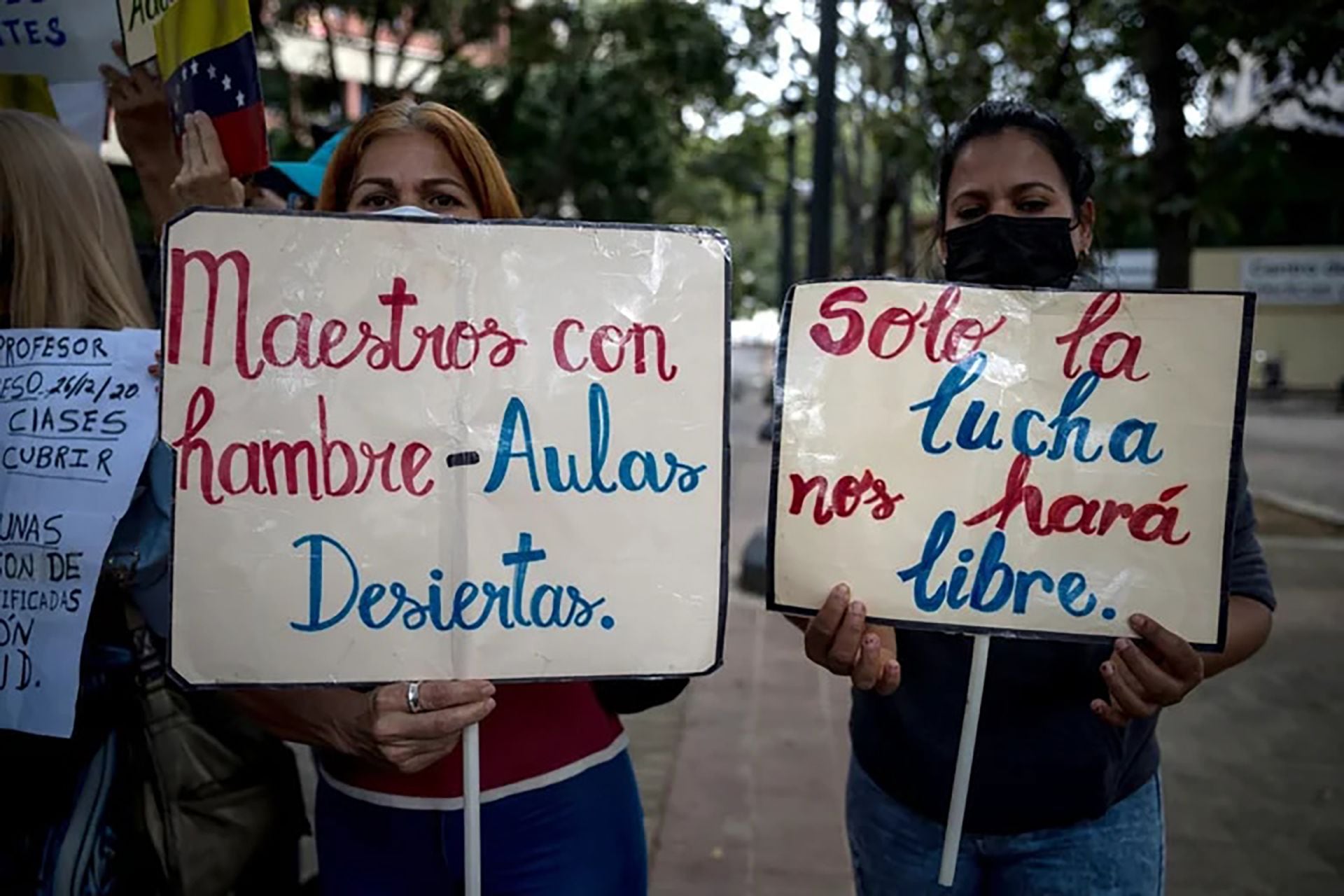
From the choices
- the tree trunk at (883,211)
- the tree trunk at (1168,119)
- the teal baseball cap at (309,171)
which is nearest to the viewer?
the teal baseball cap at (309,171)

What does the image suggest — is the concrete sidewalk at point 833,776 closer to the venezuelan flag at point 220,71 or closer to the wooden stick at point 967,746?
the wooden stick at point 967,746

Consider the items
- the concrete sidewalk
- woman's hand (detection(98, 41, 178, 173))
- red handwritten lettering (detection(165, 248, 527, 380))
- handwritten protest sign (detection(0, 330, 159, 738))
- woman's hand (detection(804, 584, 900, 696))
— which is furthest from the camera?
the concrete sidewalk

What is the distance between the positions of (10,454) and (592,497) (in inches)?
37.8

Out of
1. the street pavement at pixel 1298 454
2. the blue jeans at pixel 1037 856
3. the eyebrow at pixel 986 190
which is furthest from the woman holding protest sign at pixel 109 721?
the street pavement at pixel 1298 454

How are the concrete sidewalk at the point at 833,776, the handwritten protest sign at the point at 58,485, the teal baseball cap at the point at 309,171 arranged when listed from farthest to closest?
the concrete sidewalk at the point at 833,776 < the teal baseball cap at the point at 309,171 < the handwritten protest sign at the point at 58,485

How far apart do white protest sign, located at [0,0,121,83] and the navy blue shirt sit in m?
2.03

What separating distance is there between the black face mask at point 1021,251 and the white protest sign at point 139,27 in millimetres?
1461

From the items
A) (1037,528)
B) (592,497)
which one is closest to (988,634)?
(1037,528)

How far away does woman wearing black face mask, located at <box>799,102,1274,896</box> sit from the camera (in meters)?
1.67

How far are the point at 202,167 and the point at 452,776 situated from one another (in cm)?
108

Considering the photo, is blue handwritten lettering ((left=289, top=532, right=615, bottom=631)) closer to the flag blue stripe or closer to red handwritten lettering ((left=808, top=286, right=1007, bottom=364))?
red handwritten lettering ((left=808, top=286, right=1007, bottom=364))

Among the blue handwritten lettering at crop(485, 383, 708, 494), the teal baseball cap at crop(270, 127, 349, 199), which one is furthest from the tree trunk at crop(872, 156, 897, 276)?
the blue handwritten lettering at crop(485, 383, 708, 494)

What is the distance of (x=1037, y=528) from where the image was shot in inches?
60.0

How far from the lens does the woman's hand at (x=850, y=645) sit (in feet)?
4.95
